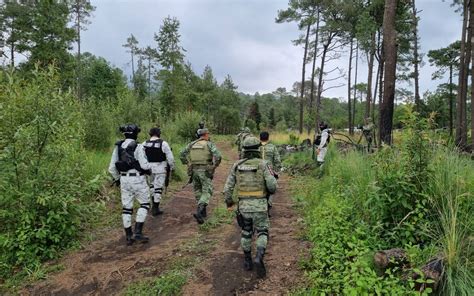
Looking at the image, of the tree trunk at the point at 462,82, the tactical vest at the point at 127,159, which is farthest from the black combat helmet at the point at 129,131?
the tree trunk at the point at 462,82

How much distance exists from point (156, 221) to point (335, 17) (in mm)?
25580

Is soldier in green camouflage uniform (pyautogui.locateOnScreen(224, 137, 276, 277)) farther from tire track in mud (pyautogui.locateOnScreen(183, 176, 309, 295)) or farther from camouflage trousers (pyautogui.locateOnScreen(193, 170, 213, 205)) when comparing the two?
camouflage trousers (pyautogui.locateOnScreen(193, 170, 213, 205))

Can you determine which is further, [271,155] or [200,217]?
[271,155]

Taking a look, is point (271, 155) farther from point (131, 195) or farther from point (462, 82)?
point (462, 82)

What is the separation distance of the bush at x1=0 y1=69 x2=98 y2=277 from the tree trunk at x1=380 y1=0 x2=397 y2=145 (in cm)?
659

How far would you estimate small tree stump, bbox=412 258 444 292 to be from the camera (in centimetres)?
323

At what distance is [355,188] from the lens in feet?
18.7

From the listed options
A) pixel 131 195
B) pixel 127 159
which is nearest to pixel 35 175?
pixel 127 159

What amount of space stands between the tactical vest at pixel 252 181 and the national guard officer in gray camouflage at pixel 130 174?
205 centimetres

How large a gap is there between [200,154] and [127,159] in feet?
5.83

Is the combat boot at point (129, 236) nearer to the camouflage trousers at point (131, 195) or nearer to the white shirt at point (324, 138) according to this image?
the camouflage trousers at point (131, 195)

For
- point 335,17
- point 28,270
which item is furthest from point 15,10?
point 28,270

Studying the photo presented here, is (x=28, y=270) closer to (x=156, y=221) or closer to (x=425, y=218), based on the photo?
(x=156, y=221)

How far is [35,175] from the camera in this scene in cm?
543
